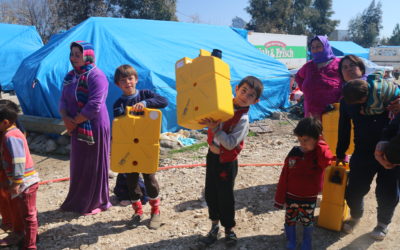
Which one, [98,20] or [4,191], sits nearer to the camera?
[4,191]

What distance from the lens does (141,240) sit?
2994 millimetres

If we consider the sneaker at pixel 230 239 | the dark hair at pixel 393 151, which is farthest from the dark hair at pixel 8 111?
the dark hair at pixel 393 151

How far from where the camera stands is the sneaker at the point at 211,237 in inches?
111

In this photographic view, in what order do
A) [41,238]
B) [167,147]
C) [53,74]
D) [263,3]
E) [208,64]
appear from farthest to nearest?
[263,3] < [53,74] < [167,147] < [41,238] < [208,64]

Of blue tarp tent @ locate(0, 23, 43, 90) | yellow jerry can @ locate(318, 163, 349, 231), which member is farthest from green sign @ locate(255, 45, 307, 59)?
yellow jerry can @ locate(318, 163, 349, 231)

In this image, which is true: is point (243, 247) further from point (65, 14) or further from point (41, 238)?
point (65, 14)

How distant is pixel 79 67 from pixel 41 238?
1.71m

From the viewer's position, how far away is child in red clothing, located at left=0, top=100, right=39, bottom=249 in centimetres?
248

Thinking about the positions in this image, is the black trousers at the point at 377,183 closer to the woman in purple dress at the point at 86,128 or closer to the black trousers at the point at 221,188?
the black trousers at the point at 221,188

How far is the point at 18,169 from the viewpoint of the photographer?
2467 millimetres

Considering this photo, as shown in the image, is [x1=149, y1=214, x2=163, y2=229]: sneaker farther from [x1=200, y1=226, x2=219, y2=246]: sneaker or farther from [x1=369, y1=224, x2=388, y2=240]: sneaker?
[x1=369, y1=224, x2=388, y2=240]: sneaker

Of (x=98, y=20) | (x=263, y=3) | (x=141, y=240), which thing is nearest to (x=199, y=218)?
(x=141, y=240)

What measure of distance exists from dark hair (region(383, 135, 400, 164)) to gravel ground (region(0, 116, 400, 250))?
971 millimetres

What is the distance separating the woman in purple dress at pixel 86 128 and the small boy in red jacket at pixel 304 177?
190 cm
